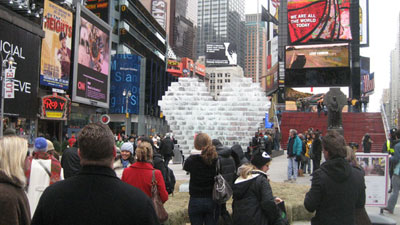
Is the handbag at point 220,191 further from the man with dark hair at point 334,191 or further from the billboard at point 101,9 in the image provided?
the billboard at point 101,9

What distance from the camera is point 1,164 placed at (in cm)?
315

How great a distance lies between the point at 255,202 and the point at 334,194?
821 mm

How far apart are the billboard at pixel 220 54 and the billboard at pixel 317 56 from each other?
239ft

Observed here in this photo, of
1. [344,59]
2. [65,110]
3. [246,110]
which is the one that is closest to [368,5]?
[344,59]

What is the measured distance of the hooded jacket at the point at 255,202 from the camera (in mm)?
4141

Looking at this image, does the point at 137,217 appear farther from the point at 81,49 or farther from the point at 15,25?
the point at 81,49

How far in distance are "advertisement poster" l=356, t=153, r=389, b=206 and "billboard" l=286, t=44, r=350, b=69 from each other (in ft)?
157

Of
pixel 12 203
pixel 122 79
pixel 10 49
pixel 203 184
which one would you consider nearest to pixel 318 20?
pixel 122 79

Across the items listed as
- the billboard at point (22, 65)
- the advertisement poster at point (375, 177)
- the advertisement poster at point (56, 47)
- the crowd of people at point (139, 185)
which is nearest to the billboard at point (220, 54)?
the advertisement poster at point (56, 47)

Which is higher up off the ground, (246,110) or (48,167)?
(246,110)

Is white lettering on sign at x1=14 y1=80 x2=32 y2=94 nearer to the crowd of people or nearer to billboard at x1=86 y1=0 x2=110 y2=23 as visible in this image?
billboard at x1=86 y1=0 x2=110 y2=23

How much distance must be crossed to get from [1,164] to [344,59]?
53425 millimetres

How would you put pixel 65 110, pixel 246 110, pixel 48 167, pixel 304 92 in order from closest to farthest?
pixel 48 167 < pixel 246 110 < pixel 65 110 < pixel 304 92

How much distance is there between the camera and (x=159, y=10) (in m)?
135
